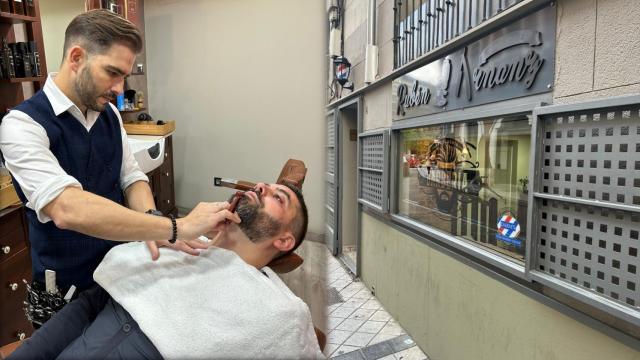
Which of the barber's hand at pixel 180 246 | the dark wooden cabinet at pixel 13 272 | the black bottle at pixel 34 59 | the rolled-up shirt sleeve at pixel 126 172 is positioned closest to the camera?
the barber's hand at pixel 180 246

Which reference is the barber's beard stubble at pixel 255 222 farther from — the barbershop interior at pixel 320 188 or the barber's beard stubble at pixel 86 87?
the barber's beard stubble at pixel 86 87

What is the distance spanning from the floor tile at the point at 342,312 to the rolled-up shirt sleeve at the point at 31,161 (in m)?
2.16

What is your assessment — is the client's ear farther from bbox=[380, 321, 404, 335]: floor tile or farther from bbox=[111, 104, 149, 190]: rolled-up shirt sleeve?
bbox=[380, 321, 404, 335]: floor tile

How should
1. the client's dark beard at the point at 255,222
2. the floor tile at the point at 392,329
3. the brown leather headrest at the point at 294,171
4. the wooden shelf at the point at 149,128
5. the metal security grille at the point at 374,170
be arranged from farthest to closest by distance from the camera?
1. the wooden shelf at the point at 149,128
2. the metal security grille at the point at 374,170
3. the floor tile at the point at 392,329
4. the brown leather headrest at the point at 294,171
5. the client's dark beard at the point at 255,222

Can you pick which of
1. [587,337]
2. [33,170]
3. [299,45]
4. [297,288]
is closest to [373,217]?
[297,288]

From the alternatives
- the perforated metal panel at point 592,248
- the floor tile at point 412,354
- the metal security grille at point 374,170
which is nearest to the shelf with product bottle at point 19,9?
the metal security grille at point 374,170

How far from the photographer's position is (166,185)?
3.57 meters

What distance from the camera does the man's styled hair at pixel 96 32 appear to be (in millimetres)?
1085

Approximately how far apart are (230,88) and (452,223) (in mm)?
1721

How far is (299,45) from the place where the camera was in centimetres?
215

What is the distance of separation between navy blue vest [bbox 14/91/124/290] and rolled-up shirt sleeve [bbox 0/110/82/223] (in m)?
0.07

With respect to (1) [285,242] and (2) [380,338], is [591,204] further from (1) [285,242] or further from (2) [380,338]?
(2) [380,338]

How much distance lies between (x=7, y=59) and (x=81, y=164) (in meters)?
1.78

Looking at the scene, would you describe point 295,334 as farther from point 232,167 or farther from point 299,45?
point 232,167
